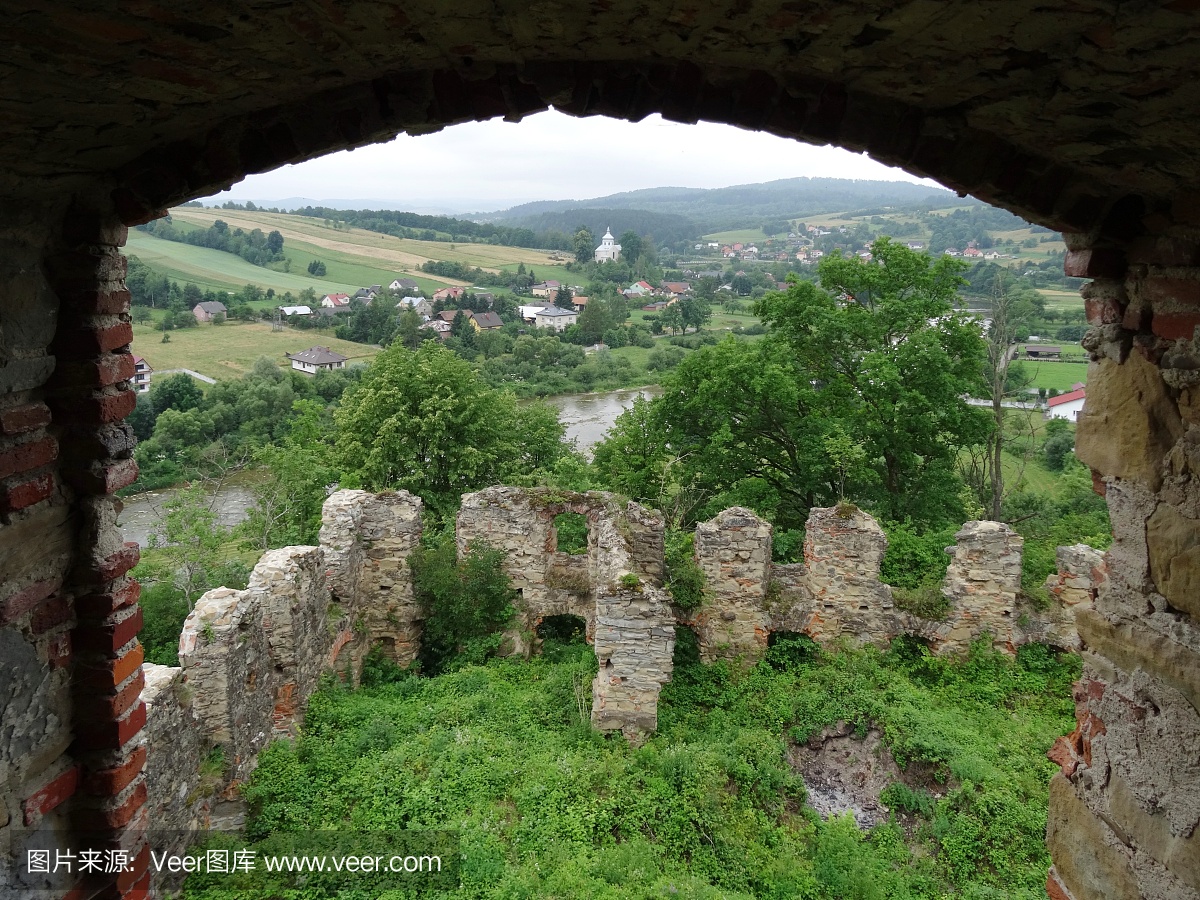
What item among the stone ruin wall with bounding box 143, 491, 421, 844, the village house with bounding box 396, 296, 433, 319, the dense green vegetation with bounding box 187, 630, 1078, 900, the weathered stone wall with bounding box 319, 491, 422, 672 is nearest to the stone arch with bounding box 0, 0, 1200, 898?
the stone ruin wall with bounding box 143, 491, 421, 844

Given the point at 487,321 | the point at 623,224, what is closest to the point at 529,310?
the point at 487,321

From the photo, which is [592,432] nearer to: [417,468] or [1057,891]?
[417,468]

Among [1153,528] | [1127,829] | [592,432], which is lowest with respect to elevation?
[592,432]

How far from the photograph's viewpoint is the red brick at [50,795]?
2.93 meters

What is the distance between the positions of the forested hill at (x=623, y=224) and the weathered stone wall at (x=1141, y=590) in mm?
139845

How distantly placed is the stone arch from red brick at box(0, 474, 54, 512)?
0.02m

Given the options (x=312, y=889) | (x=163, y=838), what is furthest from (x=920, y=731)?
(x=163, y=838)

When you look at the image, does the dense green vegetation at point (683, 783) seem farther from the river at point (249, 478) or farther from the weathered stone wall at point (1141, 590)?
the river at point (249, 478)

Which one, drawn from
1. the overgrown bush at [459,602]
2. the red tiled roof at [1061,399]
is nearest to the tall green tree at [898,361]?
the overgrown bush at [459,602]

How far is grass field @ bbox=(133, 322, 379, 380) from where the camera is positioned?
41.2m

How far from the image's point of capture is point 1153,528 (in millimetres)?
2852

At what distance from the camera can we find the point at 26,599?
2.90 meters

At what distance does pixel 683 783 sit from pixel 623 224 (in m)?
150

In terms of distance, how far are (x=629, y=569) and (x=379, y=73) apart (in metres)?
7.93
